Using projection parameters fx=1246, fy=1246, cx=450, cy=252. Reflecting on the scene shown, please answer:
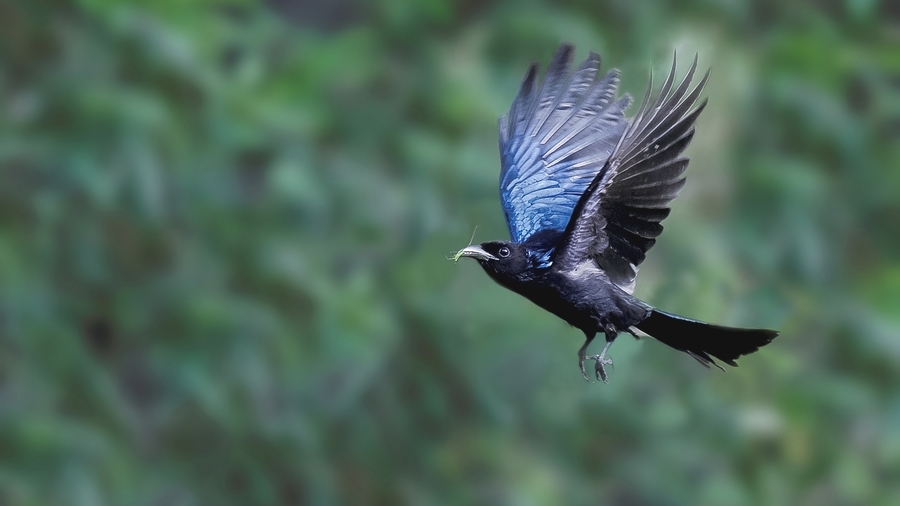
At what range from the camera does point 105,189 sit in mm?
3922

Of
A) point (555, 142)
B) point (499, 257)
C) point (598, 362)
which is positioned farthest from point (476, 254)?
point (555, 142)

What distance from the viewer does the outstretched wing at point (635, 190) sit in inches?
47.0

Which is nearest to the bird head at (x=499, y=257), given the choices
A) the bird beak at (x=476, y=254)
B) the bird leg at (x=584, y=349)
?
the bird beak at (x=476, y=254)

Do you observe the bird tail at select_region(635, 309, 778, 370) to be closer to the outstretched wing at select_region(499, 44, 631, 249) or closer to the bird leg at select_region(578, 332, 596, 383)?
the bird leg at select_region(578, 332, 596, 383)

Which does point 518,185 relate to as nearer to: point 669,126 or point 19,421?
point 669,126

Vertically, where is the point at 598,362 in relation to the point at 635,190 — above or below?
below

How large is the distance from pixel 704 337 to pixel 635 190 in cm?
17

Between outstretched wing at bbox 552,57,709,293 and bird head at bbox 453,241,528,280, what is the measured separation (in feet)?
0.18

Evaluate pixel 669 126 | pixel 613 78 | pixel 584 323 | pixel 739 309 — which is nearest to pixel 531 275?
pixel 584 323

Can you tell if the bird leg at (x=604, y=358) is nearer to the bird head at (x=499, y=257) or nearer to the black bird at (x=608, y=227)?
the black bird at (x=608, y=227)

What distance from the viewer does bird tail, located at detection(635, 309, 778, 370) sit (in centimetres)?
117

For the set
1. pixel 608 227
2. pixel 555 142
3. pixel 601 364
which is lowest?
pixel 601 364

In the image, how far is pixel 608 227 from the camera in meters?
1.33

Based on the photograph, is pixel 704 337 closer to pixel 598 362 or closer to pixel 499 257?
pixel 598 362
